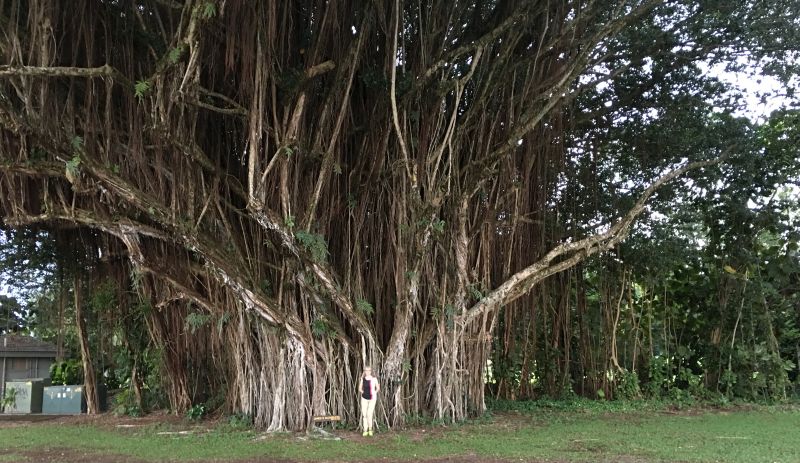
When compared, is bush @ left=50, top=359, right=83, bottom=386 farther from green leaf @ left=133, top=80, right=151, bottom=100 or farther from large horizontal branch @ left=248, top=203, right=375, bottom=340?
green leaf @ left=133, top=80, right=151, bottom=100

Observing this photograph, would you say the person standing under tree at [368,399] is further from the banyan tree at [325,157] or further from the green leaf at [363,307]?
the green leaf at [363,307]

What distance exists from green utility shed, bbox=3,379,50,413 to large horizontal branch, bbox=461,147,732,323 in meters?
8.33

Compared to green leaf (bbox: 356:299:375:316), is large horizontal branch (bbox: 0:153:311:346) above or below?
above

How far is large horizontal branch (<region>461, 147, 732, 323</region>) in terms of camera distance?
8734 millimetres

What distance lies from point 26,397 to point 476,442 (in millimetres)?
8979

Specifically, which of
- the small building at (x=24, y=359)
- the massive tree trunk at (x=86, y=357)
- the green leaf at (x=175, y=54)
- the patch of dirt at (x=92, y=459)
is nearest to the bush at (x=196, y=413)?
the patch of dirt at (x=92, y=459)

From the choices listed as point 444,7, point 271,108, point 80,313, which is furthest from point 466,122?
point 80,313

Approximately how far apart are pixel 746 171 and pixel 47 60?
962cm

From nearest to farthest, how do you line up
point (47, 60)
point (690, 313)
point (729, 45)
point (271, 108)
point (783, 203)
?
point (47, 60) → point (271, 108) → point (729, 45) → point (783, 203) → point (690, 313)

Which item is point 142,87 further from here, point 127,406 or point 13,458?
point 127,406

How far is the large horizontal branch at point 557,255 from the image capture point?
8734mm

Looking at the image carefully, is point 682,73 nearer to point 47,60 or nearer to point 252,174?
point 252,174

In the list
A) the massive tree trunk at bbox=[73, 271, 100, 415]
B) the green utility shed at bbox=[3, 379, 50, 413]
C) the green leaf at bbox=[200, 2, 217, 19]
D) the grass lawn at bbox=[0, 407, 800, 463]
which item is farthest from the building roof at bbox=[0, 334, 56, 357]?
the green leaf at bbox=[200, 2, 217, 19]

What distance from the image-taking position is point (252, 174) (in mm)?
7039
